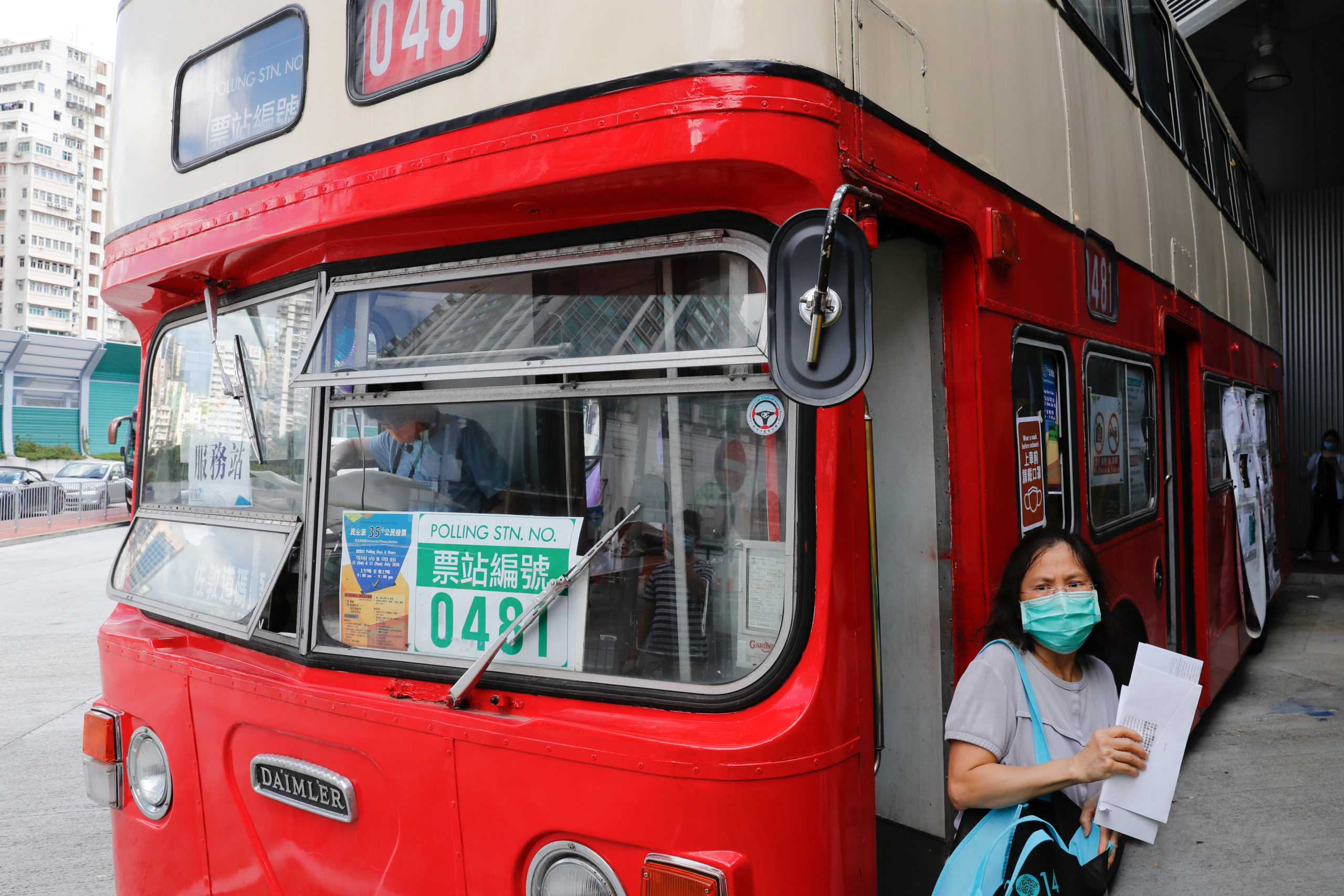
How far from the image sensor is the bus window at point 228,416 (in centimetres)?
246

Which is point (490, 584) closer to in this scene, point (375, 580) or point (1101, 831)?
point (375, 580)

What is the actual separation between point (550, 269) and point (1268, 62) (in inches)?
471

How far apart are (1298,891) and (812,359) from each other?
12.0 feet

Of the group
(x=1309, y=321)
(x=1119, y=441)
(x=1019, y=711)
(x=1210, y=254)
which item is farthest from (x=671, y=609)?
(x=1309, y=321)

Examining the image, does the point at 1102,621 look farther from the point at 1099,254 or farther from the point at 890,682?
the point at 1099,254

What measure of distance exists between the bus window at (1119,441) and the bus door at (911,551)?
1020 millimetres

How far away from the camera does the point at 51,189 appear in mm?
71500

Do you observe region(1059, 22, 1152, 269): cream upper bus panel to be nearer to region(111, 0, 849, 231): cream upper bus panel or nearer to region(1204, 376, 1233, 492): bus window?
region(111, 0, 849, 231): cream upper bus panel

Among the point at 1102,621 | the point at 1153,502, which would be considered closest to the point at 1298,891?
the point at 1153,502

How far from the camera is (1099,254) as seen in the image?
10.8 feet

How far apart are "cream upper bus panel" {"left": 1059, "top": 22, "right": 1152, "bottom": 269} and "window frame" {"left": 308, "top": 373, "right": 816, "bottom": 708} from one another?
59.8 inches

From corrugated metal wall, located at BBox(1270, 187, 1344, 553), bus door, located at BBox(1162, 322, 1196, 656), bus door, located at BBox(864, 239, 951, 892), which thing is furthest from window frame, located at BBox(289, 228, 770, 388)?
corrugated metal wall, located at BBox(1270, 187, 1344, 553)

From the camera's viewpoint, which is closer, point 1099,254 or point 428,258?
point 428,258

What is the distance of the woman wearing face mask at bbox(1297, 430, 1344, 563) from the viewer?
12273mm
